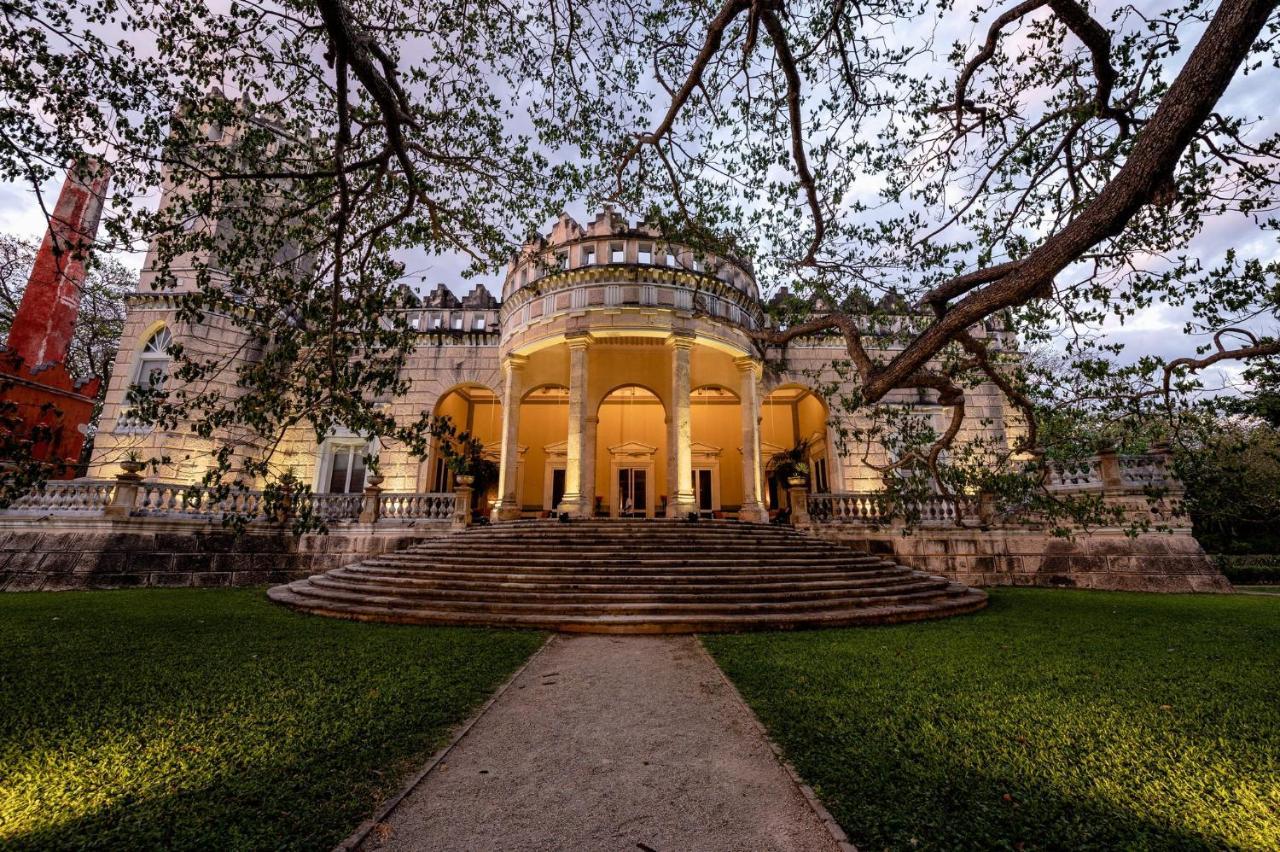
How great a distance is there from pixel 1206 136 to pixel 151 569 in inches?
803

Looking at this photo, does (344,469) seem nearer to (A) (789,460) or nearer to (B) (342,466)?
(B) (342,466)

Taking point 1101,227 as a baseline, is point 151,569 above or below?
below

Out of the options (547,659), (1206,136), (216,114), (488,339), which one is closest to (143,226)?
(216,114)

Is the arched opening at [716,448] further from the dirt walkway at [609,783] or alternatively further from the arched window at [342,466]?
the dirt walkway at [609,783]

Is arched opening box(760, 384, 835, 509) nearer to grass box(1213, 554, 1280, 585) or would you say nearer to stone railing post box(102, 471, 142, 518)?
grass box(1213, 554, 1280, 585)

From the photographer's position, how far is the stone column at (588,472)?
14195 mm

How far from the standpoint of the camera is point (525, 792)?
8.64 ft

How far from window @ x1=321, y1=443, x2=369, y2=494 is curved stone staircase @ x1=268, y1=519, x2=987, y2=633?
330 inches

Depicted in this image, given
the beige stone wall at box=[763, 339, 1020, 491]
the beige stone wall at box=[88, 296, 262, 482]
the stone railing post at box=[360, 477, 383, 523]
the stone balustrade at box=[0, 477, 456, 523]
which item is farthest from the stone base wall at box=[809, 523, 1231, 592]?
the beige stone wall at box=[88, 296, 262, 482]

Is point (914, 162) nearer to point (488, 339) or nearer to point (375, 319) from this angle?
point (375, 319)

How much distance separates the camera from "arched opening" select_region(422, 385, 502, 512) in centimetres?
1852

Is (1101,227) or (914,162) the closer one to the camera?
(1101,227)

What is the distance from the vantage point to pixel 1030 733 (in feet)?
11.0

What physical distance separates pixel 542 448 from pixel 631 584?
1417cm
